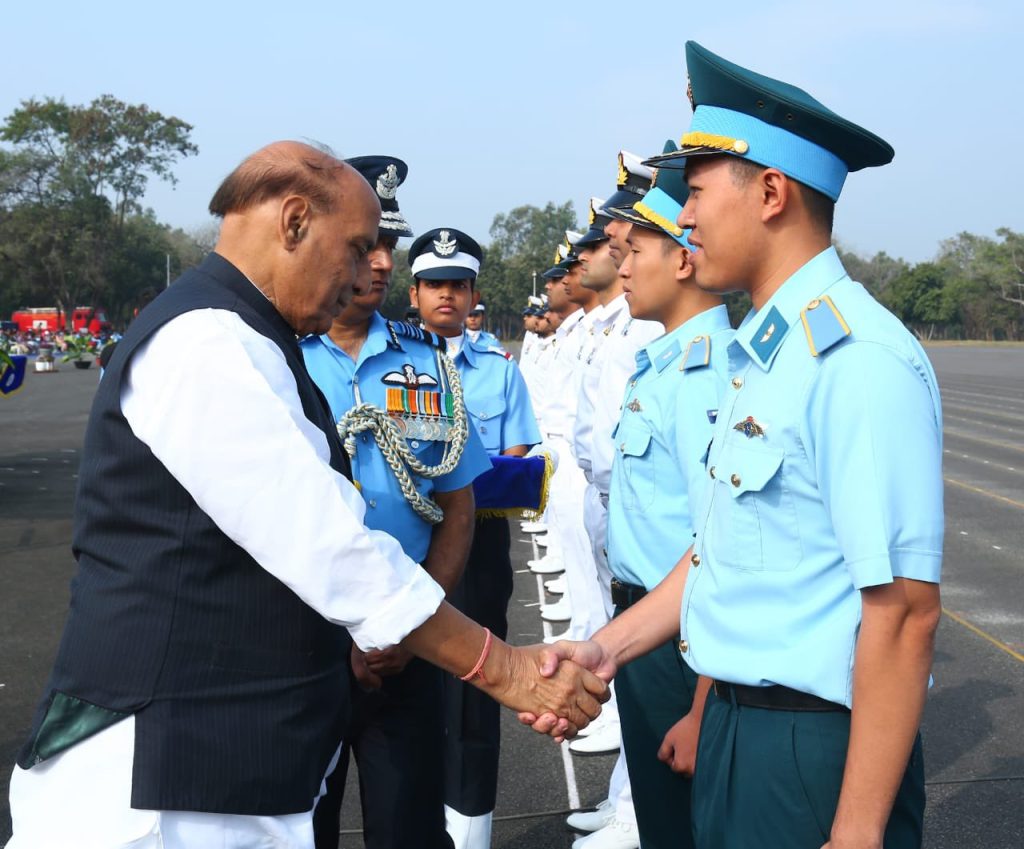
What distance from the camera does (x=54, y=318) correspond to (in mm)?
61031

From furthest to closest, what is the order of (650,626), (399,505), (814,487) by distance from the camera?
1. (399,505)
2. (650,626)
3. (814,487)

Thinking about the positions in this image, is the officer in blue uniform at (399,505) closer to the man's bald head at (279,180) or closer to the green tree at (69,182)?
the man's bald head at (279,180)

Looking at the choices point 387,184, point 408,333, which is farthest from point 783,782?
point 387,184

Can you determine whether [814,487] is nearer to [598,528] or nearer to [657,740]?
[657,740]

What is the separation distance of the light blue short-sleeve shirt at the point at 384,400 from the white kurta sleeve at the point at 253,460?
111 cm

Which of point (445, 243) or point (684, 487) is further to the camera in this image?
point (445, 243)

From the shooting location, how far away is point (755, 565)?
191cm

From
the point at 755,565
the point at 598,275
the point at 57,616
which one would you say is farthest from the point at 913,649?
the point at 57,616

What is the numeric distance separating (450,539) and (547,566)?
5.45m

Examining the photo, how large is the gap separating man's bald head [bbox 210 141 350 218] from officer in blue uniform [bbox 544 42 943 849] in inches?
27.7

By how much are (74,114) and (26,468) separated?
50287 mm

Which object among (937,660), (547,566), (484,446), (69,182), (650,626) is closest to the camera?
(650,626)

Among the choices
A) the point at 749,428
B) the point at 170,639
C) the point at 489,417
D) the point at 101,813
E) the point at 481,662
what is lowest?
the point at 101,813

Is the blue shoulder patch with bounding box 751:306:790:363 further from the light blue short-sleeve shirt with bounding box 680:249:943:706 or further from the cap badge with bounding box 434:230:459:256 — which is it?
the cap badge with bounding box 434:230:459:256
